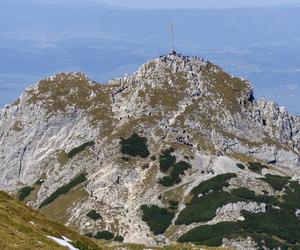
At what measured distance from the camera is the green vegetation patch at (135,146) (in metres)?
162

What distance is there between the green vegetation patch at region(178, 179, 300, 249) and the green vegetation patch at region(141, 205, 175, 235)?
8.42 metres

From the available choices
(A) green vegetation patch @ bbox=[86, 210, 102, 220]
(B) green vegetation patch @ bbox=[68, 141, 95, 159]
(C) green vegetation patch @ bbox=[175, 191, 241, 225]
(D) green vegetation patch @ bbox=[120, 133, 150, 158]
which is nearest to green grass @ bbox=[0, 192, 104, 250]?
(C) green vegetation patch @ bbox=[175, 191, 241, 225]

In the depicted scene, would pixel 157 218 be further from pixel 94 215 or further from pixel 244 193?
pixel 244 193

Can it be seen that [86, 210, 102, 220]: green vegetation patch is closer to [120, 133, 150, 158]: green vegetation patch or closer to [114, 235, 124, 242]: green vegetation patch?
[114, 235, 124, 242]: green vegetation patch

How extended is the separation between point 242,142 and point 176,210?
4040 cm

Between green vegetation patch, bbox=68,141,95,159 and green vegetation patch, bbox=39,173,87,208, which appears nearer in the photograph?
green vegetation patch, bbox=39,173,87,208

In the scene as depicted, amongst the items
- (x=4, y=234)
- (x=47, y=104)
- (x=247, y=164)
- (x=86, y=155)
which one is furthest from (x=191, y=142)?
(x=4, y=234)

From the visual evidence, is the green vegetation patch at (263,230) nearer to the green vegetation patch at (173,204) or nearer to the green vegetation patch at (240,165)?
the green vegetation patch at (173,204)

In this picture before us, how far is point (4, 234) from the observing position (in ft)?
128

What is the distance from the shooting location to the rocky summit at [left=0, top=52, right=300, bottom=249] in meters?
135

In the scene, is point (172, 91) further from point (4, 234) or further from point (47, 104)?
point (4, 234)

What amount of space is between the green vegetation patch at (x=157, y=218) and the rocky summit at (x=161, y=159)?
22 cm

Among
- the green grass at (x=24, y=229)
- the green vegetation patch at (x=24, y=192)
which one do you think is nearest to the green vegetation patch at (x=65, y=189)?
the green vegetation patch at (x=24, y=192)

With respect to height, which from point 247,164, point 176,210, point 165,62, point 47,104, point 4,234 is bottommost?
point 4,234
